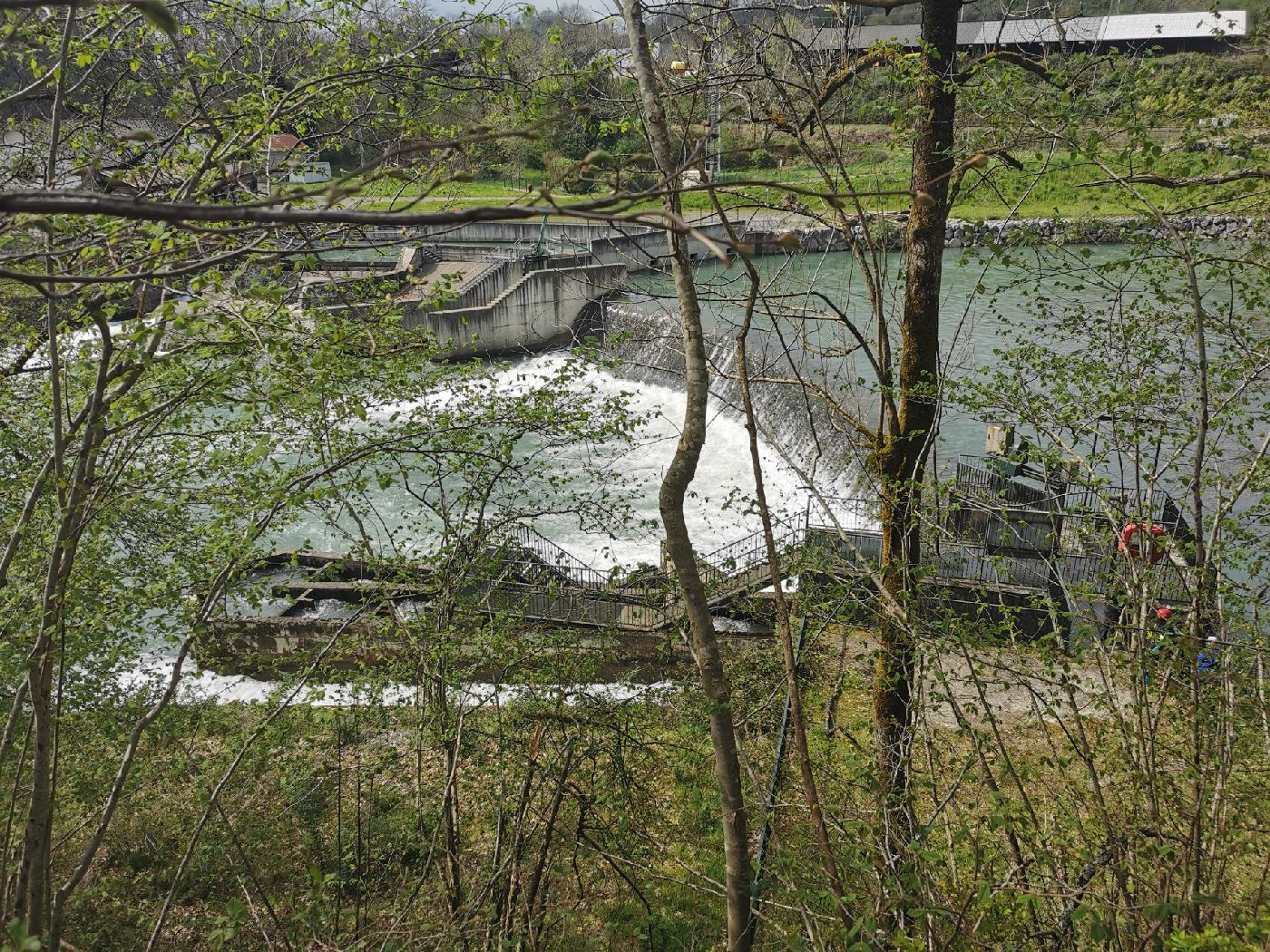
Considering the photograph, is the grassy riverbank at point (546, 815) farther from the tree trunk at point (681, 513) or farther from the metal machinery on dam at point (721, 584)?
the metal machinery on dam at point (721, 584)

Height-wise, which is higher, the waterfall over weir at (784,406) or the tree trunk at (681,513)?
the tree trunk at (681,513)

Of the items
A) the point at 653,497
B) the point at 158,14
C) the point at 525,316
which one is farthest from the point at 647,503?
the point at 158,14

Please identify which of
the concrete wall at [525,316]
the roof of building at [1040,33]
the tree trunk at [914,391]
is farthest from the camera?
the concrete wall at [525,316]

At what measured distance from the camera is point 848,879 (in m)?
4.56

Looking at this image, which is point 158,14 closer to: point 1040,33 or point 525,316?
point 1040,33

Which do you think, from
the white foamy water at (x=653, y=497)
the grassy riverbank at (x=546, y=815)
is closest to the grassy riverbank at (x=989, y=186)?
the grassy riverbank at (x=546, y=815)

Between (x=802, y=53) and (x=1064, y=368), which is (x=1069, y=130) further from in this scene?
(x=802, y=53)

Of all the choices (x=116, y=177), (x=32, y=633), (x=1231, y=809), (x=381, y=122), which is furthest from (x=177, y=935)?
(x=1231, y=809)

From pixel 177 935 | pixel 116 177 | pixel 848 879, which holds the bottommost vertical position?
pixel 177 935

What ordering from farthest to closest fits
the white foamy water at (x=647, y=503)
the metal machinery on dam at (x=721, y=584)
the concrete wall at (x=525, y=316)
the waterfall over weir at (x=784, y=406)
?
the concrete wall at (x=525, y=316) → the waterfall over weir at (x=784, y=406) → the white foamy water at (x=647, y=503) → the metal machinery on dam at (x=721, y=584)

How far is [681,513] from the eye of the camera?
3580 mm

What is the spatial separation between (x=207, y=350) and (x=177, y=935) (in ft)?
18.9

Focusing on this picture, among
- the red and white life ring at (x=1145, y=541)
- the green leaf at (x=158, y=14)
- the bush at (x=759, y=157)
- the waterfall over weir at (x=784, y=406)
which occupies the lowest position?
the waterfall over weir at (x=784, y=406)

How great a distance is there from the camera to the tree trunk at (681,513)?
3.46 metres
